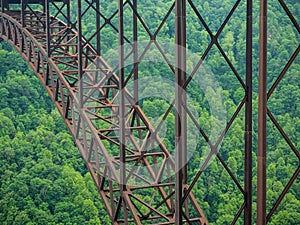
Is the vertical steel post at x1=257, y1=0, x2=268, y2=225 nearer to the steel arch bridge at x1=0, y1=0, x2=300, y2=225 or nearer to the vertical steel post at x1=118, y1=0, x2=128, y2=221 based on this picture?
the steel arch bridge at x1=0, y1=0, x2=300, y2=225

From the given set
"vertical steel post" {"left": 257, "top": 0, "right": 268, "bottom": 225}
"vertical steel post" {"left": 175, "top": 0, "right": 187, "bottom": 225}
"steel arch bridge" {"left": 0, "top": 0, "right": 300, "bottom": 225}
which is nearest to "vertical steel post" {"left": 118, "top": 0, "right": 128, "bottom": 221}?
"steel arch bridge" {"left": 0, "top": 0, "right": 300, "bottom": 225}

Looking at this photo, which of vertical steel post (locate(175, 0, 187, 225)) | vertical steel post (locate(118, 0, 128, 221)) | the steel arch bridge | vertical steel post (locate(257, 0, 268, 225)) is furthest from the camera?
vertical steel post (locate(118, 0, 128, 221))

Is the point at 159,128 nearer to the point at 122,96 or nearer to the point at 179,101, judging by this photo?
the point at 122,96

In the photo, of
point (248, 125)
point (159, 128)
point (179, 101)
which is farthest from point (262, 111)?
point (159, 128)

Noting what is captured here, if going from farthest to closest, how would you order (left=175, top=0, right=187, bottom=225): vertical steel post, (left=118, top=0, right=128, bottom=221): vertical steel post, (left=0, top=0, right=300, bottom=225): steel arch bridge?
(left=118, top=0, right=128, bottom=221): vertical steel post < (left=175, top=0, right=187, bottom=225): vertical steel post < (left=0, top=0, right=300, bottom=225): steel arch bridge

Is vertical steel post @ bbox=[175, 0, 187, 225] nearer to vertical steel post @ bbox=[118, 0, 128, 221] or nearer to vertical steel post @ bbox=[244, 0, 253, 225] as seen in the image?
vertical steel post @ bbox=[244, 0, 253, 225]

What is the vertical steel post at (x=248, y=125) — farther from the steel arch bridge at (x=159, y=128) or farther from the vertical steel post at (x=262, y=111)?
the vertical steel post at (x=262, y=111)

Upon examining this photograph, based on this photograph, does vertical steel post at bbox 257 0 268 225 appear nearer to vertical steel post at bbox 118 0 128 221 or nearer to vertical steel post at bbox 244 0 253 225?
vertical steel post at bbox 244 0 253 225

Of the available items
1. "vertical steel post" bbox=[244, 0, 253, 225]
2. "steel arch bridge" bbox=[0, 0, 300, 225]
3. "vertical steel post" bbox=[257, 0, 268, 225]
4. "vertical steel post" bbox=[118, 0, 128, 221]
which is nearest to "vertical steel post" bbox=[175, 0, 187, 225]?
"steel arch bridge" bbox=[0, 0, 300, 225]

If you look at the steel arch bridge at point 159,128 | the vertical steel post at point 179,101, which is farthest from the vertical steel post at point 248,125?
the vertical steel post at point 179,101

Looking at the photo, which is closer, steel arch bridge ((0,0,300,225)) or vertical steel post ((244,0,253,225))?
steel arch bridge ((0,0,300,225))

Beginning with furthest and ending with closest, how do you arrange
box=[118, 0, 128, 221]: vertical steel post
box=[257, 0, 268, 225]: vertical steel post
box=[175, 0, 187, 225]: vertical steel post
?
box=[118, 0, 128, 221]: vertical steel post, box=[175, 0, 187, 225]: vertical steel post, box=[257, 0, 268, 225]: vertical steel post

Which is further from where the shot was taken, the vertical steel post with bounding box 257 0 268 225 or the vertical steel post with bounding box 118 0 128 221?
the vertical steel post with bounding box 118 0 128 221
